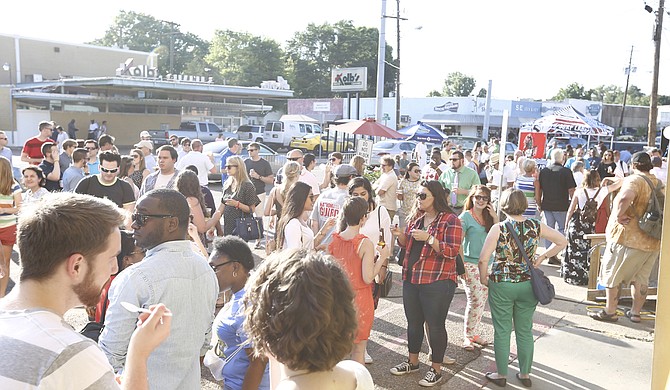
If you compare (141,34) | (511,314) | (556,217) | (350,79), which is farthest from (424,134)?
(141,34)

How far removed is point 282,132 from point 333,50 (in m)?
40.7

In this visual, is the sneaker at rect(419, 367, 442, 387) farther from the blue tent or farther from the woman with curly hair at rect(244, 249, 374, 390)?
the blue tent

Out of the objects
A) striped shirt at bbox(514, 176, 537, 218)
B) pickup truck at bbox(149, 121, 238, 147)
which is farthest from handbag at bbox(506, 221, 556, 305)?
pickup truck at bbox(149, 121, 238, 147)

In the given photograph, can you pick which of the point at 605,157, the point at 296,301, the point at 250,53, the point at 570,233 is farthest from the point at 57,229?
the point at 250,53

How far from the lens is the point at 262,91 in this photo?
33.2 metres

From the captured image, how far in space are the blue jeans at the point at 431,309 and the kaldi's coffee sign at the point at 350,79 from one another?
27430mm

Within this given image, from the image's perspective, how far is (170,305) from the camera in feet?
8.66

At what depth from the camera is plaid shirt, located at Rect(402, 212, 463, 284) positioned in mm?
4668

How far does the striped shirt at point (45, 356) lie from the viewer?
1.53m

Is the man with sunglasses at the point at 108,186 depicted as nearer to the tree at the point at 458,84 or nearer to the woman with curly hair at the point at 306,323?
the woman with curly hair at the point at 306,323

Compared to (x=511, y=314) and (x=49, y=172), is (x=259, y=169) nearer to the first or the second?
(x=49, y=172)

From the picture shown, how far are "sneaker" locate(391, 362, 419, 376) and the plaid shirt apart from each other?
852 millimetres

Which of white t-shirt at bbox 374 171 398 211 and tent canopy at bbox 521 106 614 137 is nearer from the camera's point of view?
white t-shirt at bbox 374 171 398 211

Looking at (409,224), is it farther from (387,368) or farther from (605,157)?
(605,157)
